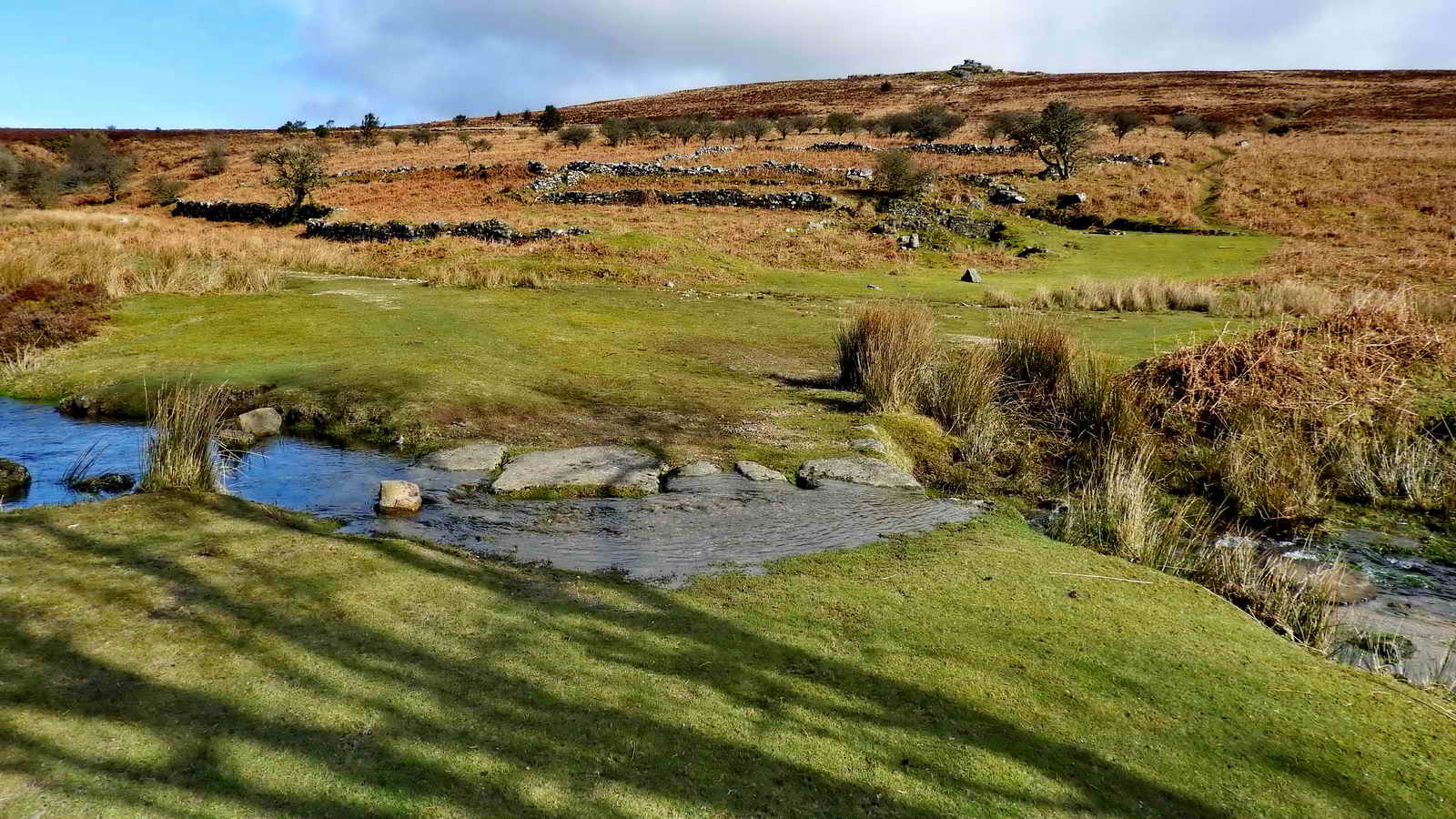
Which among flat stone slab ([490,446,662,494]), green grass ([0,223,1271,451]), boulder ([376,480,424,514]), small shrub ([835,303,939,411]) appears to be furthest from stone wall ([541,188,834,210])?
boulder ([376,480,424,514])

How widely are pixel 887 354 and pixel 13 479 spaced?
7.37 metres

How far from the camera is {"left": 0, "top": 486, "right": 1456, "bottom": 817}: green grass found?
242 centimetres

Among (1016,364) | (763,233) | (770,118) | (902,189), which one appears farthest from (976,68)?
(1016,364)

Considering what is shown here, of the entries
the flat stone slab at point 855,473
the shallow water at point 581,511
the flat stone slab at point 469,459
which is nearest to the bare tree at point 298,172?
the shallow water at point 581,511

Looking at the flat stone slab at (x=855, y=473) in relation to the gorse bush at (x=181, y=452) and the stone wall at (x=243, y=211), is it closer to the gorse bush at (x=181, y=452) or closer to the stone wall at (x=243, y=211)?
the gorse bush at (x=181, y=452)

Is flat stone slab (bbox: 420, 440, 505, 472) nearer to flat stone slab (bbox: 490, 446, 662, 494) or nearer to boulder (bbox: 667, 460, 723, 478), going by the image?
flat stone slab (bbox: 490, 446, 662, 494)

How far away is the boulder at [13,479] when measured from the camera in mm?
5582

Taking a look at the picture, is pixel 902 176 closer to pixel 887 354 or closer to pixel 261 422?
pixel 887 354

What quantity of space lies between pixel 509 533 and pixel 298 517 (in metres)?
1.23

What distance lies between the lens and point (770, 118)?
66.3m

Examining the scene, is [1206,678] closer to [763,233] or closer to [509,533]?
[509,533]

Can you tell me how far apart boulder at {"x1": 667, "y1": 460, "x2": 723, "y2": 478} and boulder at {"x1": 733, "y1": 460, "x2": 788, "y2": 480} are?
165mm

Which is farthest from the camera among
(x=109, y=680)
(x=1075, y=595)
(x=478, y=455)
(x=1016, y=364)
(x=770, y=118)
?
(x=770, y=118)

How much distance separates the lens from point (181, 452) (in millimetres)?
5176
